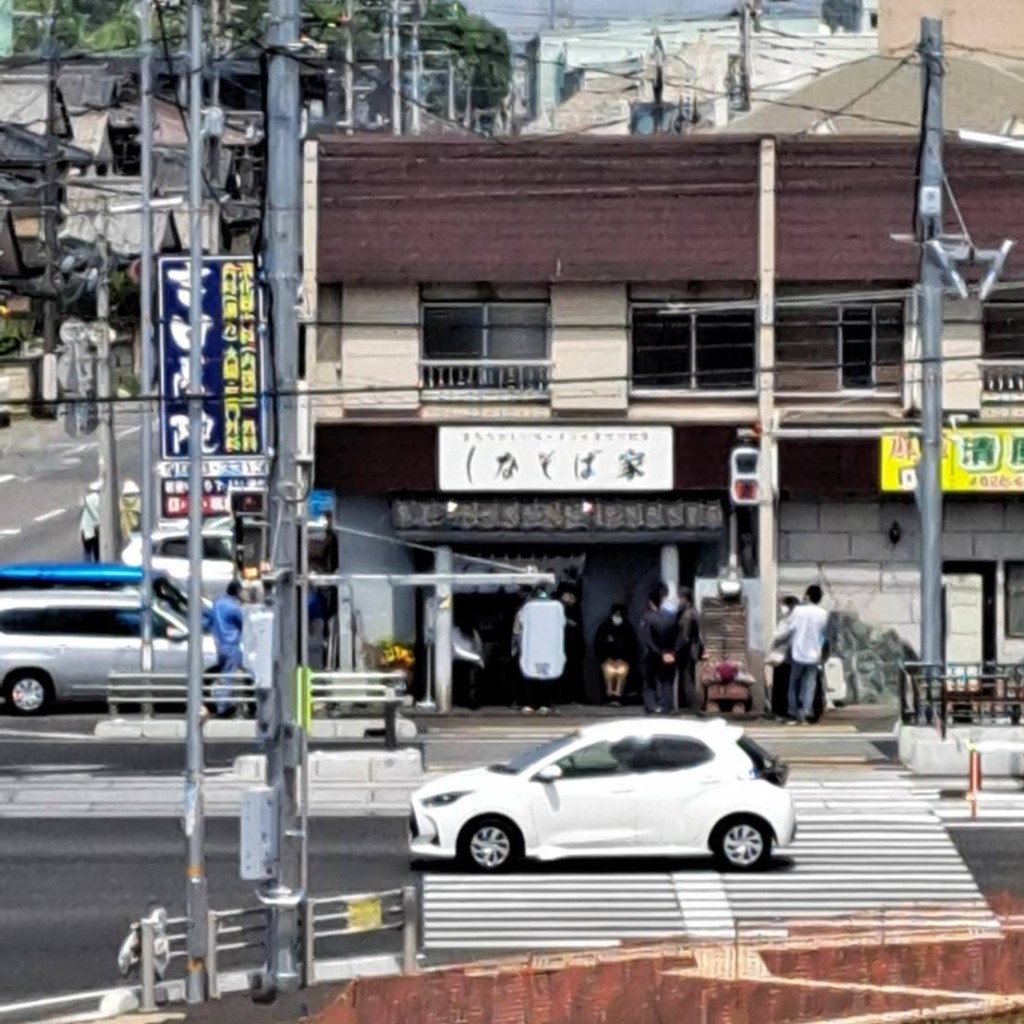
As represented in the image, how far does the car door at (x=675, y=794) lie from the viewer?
23.6 m

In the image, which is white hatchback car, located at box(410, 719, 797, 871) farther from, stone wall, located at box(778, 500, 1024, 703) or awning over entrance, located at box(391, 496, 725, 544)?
stone wall, located at box(778, 500, 1024, 703)

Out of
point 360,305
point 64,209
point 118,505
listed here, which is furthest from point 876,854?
point 64,209

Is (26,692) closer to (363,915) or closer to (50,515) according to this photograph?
(363,915)

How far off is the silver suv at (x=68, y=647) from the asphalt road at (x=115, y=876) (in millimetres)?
9835

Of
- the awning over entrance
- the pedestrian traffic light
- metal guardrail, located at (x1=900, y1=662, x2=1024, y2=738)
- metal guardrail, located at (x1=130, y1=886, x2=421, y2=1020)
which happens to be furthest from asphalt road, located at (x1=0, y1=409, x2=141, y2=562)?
metal guardrail, located at (x1=130, y1=886, x2=421, y2=1020)

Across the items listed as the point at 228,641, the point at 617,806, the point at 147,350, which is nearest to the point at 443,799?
the point at 617,806

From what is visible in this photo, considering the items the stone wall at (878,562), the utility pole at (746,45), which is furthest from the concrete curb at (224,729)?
the utility pole at (746,45)

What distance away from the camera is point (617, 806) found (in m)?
23.6

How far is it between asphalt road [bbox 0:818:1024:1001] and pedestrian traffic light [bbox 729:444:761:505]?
38.5 ft

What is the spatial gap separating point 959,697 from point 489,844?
9.09 meters

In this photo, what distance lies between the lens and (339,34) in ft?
282

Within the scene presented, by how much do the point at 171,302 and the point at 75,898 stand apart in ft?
26.9

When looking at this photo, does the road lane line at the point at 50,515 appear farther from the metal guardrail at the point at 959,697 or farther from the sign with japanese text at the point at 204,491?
the metal guardrail at the point at 959,697

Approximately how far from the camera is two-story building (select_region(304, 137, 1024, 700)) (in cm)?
3781
